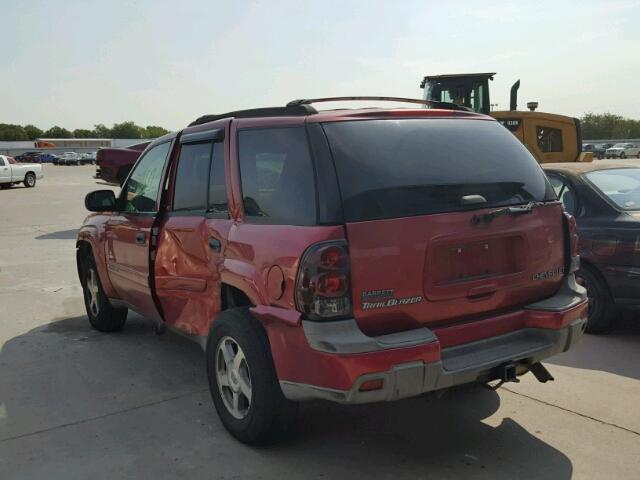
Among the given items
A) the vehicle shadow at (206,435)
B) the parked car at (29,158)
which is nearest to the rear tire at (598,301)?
the vehicle shadow at (206,435)

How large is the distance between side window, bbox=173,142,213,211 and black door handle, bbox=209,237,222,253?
304 millimetres

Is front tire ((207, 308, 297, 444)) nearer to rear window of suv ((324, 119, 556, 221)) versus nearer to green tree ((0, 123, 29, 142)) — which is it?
rear window of suv ((324, 119, 556, 221))

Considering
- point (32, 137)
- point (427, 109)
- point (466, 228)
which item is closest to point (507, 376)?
point (466, 228)

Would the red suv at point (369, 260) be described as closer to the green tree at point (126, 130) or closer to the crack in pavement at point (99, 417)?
the crack in pavement at point (99, 417)

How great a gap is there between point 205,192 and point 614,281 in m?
3.56

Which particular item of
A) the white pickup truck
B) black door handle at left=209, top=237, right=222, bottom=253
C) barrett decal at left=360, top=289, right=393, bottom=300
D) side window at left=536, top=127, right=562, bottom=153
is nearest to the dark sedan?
barrett decal at left=360, top=289, right=393, bottom=300

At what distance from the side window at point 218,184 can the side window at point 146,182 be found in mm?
872

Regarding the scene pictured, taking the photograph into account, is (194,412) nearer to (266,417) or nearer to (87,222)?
(266,417)

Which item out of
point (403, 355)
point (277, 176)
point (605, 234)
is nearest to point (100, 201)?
point (277, 176)

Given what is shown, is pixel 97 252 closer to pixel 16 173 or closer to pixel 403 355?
pixel 403 355

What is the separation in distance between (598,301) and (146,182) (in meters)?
4.00

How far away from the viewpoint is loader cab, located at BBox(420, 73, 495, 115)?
1348 centimetres

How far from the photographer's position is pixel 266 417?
3303 mm

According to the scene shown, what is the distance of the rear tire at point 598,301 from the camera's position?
213 inches
